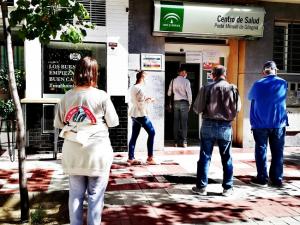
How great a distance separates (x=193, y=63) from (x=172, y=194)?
19.4 feet

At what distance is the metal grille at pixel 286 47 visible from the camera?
11.0m

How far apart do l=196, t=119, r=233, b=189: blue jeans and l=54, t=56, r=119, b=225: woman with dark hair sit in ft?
7.41

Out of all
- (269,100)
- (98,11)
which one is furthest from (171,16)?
(269,100)

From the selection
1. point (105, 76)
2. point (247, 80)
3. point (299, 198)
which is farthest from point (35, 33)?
point (247, 80)

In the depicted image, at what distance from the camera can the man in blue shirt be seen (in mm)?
6516

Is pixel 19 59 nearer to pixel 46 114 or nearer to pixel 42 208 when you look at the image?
pixel 46 114

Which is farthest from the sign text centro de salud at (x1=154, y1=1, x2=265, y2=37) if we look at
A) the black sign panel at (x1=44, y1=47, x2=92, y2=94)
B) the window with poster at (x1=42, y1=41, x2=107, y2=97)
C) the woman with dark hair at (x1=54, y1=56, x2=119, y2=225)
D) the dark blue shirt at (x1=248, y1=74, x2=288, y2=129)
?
the woman with dark hair at (x1=54, y1=56, x2=119, y2=225)

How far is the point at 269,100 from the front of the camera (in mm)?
6539

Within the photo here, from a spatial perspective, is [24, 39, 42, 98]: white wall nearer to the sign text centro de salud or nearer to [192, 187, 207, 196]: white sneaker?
the sign text centro de salud

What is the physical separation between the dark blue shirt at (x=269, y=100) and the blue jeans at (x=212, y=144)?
82cm

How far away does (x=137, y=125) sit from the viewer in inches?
323

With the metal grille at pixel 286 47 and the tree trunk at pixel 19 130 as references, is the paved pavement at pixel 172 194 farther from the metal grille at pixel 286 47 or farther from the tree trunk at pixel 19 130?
the metal grille at pixel 286 47

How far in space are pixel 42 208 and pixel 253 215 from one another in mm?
2711

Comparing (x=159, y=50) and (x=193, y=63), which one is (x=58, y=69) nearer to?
(x=159, y=50)
